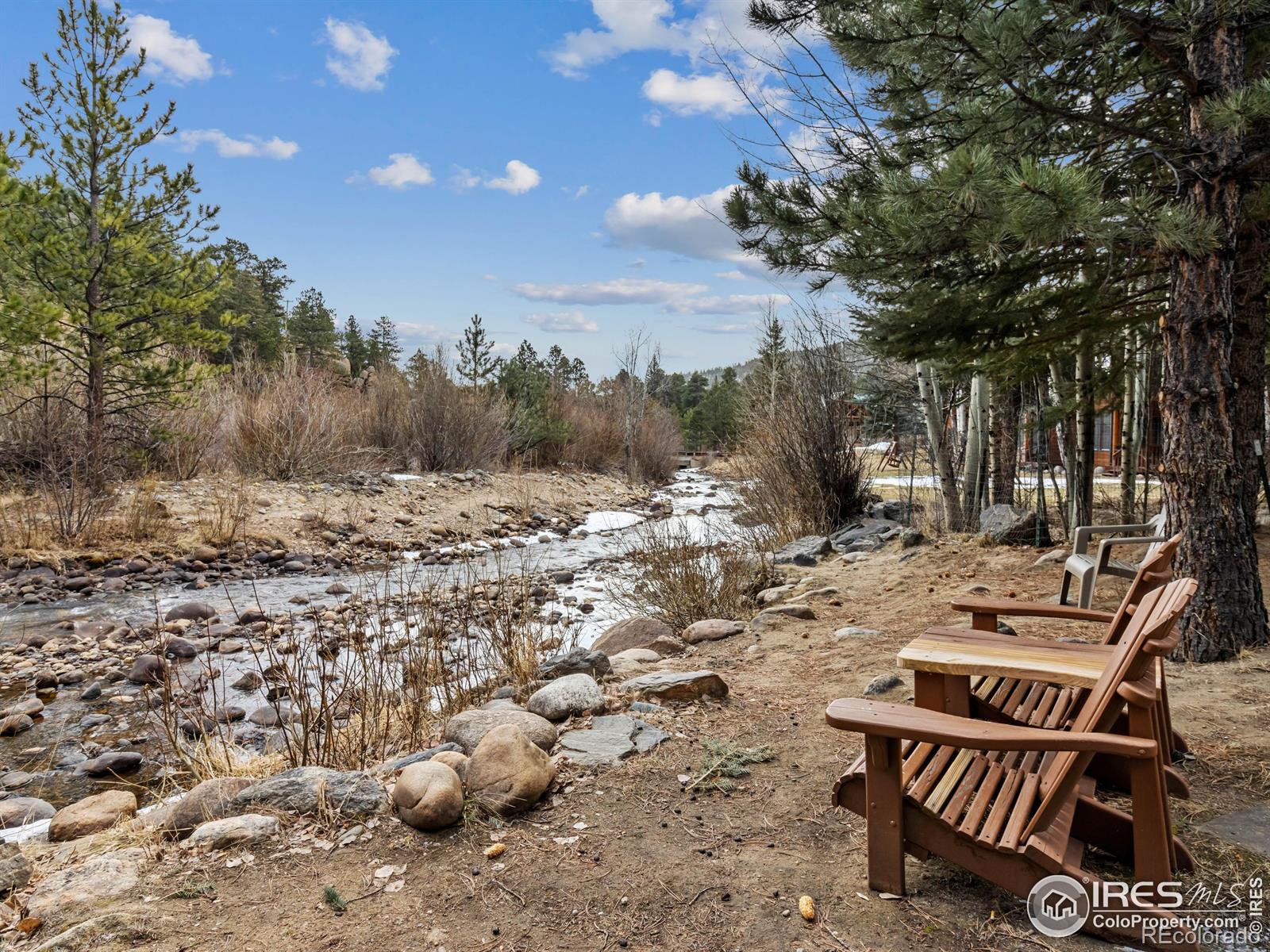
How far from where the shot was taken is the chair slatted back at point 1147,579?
7.91 ft

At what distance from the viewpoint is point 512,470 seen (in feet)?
57.1

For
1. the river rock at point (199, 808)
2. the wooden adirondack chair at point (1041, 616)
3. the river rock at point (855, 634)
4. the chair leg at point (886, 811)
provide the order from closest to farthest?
the chair leg at point (886, 811) < the wooden adirondack chair at point (1041, 616) < the river rock at point (199, 808) < the river rock at point (855, 634)

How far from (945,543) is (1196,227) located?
191 inches

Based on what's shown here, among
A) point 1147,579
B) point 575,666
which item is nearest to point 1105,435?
point 575,666

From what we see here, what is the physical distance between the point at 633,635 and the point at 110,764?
3.29m

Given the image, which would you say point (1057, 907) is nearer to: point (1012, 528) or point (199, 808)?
point (199, 808)

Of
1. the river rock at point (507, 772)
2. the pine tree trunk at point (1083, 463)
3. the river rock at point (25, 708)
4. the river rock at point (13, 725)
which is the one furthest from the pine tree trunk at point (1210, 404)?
the river rock at point (25, 708)

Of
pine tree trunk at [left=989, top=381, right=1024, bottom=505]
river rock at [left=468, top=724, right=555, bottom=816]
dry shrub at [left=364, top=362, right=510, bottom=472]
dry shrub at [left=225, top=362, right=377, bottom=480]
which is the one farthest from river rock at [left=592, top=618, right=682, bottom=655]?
dry shrub at [left=364, top=362, right=510, bottom=472]

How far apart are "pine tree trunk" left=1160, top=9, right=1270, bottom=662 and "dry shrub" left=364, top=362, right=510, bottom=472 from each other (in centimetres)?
1391

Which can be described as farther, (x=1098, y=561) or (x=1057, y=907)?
(x=1098, y=561)

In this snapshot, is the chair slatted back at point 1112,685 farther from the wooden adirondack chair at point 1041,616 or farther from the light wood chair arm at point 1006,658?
the wooden adirondack chair at point 1041,616

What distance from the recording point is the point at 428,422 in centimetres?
1612

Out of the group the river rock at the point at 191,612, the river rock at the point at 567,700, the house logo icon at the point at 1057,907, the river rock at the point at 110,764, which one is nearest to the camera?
the house logo icon at the point at 1057,907

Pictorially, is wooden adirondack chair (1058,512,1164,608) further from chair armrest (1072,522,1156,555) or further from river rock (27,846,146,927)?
river rock (27,846,146,927)
